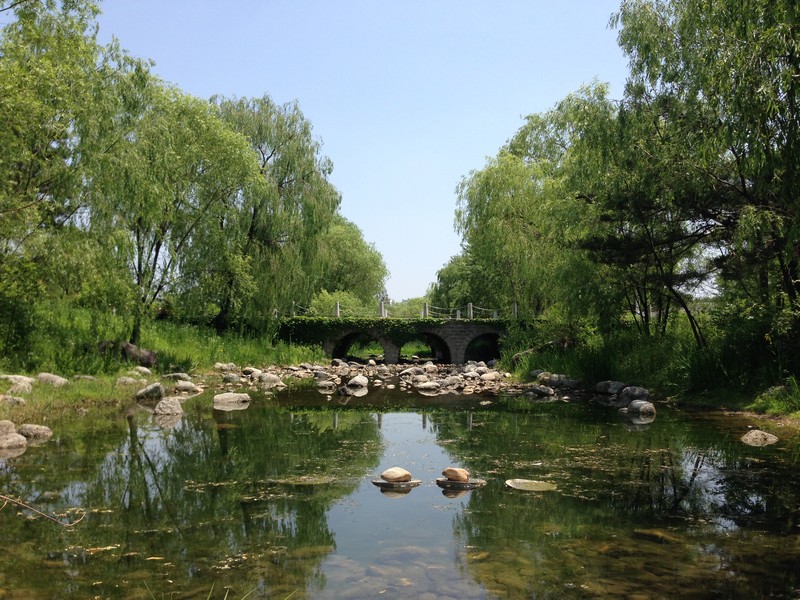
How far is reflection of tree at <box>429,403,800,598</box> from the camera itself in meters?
4.59

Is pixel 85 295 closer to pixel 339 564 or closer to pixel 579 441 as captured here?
pixel 579 441

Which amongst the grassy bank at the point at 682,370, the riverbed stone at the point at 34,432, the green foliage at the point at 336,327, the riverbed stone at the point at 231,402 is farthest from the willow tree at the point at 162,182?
the grassy bank at the point at 682,370

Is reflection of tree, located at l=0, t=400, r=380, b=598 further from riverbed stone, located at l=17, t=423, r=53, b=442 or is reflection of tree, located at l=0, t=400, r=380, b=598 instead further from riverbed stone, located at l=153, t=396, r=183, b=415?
riverbed stone, located at l=153, t=396, r=183, b=415

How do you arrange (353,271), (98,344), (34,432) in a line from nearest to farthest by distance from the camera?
(34,432) → (98,344) → (353,271)

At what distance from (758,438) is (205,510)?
7.58m

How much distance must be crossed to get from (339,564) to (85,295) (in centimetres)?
1162

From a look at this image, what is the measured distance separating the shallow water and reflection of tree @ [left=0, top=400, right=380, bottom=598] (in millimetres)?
22

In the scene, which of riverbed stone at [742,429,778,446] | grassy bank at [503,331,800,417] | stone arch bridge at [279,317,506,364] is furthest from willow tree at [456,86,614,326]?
riverbed stone at [742,429,778,446]

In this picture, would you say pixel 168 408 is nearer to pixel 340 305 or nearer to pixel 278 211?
pixel 278 211

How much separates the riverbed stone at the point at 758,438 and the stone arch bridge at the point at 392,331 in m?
21.0

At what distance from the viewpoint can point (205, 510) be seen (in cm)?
616

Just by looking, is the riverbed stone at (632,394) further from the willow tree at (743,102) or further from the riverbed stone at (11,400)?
the riverbed stone at (11,400)

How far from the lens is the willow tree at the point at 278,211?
77.4ft

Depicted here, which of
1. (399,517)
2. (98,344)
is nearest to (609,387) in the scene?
(399,517)
